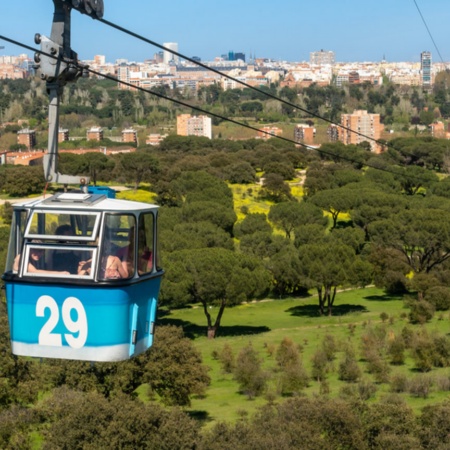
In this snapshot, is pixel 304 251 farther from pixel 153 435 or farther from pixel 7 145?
pixel 7 145

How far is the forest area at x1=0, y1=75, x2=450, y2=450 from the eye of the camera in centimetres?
1998

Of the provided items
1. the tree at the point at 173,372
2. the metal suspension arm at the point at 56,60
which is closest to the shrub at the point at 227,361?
the tree at the point at 173,372

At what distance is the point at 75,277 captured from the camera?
9.31 m

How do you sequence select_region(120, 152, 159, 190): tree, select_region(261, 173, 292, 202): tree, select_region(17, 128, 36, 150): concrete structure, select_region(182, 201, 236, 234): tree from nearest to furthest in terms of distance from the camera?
1. select_region(182, 201, 236, 234): tree
2. select_region(261, 173, 292, 202): tree
3. select_region(120, 152, 159, 190): tree
4. select_region(17, 128, 36, 150): concrete structure

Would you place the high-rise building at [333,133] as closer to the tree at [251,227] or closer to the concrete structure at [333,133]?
the concrete structure at [333,133]

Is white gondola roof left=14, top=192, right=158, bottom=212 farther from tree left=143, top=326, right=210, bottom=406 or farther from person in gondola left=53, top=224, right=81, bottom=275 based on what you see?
tree left=143, top=326, right=210, bottom=406

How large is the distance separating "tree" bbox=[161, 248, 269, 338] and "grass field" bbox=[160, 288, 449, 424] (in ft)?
4.32

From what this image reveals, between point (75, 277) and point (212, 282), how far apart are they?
28.3m

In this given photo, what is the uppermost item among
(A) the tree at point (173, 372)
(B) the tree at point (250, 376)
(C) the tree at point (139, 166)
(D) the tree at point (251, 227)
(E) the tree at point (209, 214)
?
(C) the tree at point (139, 166)

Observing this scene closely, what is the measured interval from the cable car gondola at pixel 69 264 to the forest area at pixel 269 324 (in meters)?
5.10

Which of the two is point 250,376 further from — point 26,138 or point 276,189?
point 26,138

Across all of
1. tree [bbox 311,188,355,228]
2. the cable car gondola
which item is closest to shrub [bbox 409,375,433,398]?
the cable car gondola

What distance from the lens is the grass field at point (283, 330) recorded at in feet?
87.0

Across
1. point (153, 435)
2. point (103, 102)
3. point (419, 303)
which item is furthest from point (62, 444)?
point (103, 102)
